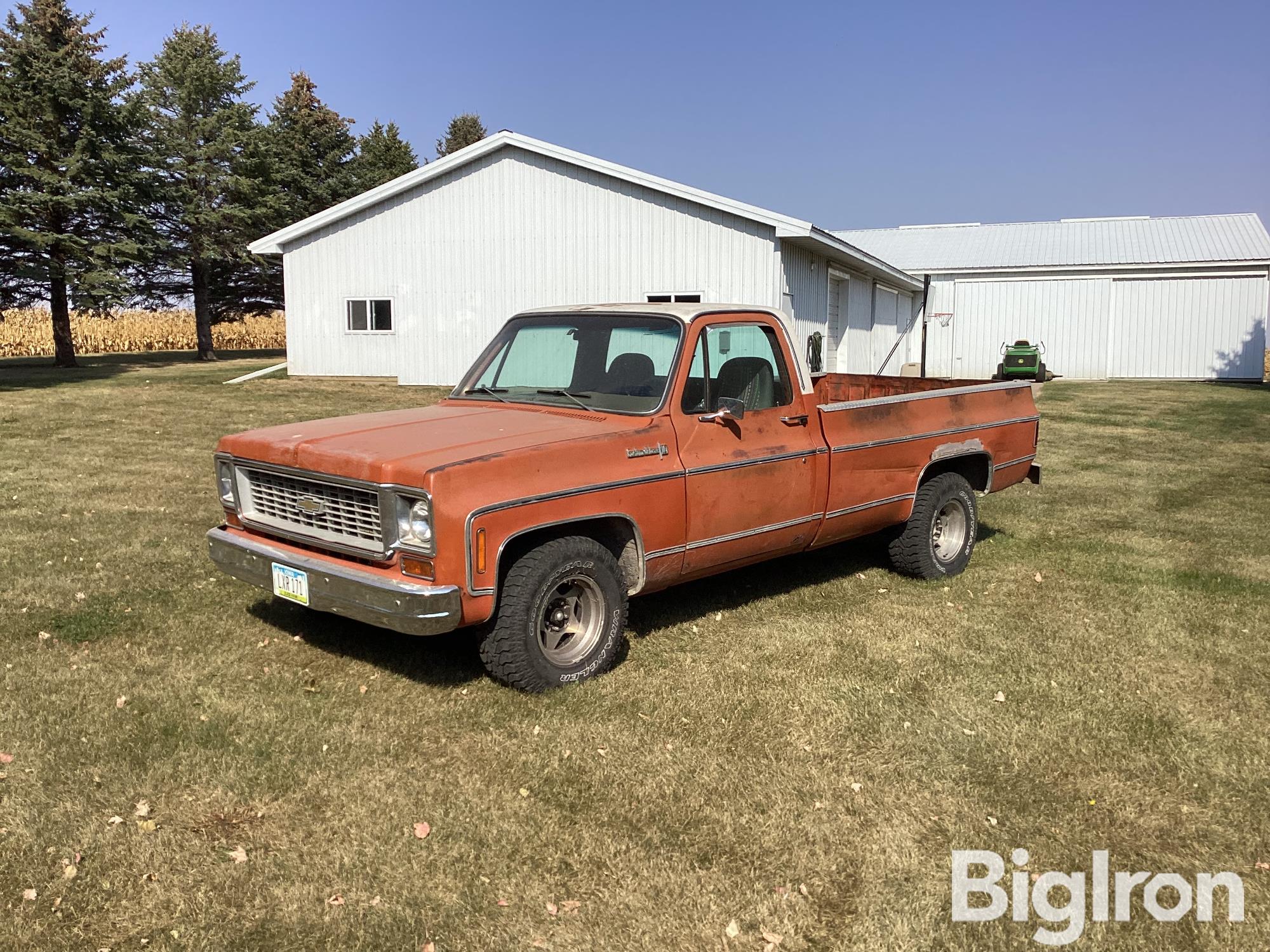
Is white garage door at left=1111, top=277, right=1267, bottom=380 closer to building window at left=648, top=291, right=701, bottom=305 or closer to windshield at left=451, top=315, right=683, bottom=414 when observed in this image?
building window at left=648, top=291, right=701, bottom=305

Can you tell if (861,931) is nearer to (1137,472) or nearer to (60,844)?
(60,844)

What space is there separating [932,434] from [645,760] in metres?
3.54

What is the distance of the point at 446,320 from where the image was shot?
21.2 meters

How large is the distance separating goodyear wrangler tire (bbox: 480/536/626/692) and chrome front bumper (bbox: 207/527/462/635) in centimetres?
32

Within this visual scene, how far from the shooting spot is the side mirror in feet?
17.2

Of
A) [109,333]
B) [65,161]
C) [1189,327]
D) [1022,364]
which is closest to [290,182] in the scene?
[109,333]

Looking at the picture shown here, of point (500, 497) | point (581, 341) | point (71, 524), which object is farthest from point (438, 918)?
point (71, 524)

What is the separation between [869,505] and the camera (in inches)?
247

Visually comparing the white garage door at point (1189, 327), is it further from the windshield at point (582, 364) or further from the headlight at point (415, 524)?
the headlight at point (415, 524)

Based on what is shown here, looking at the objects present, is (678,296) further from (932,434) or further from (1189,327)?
(1189,327)

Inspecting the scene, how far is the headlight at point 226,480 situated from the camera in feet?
17.1

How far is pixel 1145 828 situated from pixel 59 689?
4764 mm

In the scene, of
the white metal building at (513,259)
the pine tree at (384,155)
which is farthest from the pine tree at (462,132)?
the white metal building at (513,259)

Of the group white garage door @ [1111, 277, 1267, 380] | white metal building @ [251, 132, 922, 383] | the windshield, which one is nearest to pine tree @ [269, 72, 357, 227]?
white metal building @ [251, 132, 922, 383]
